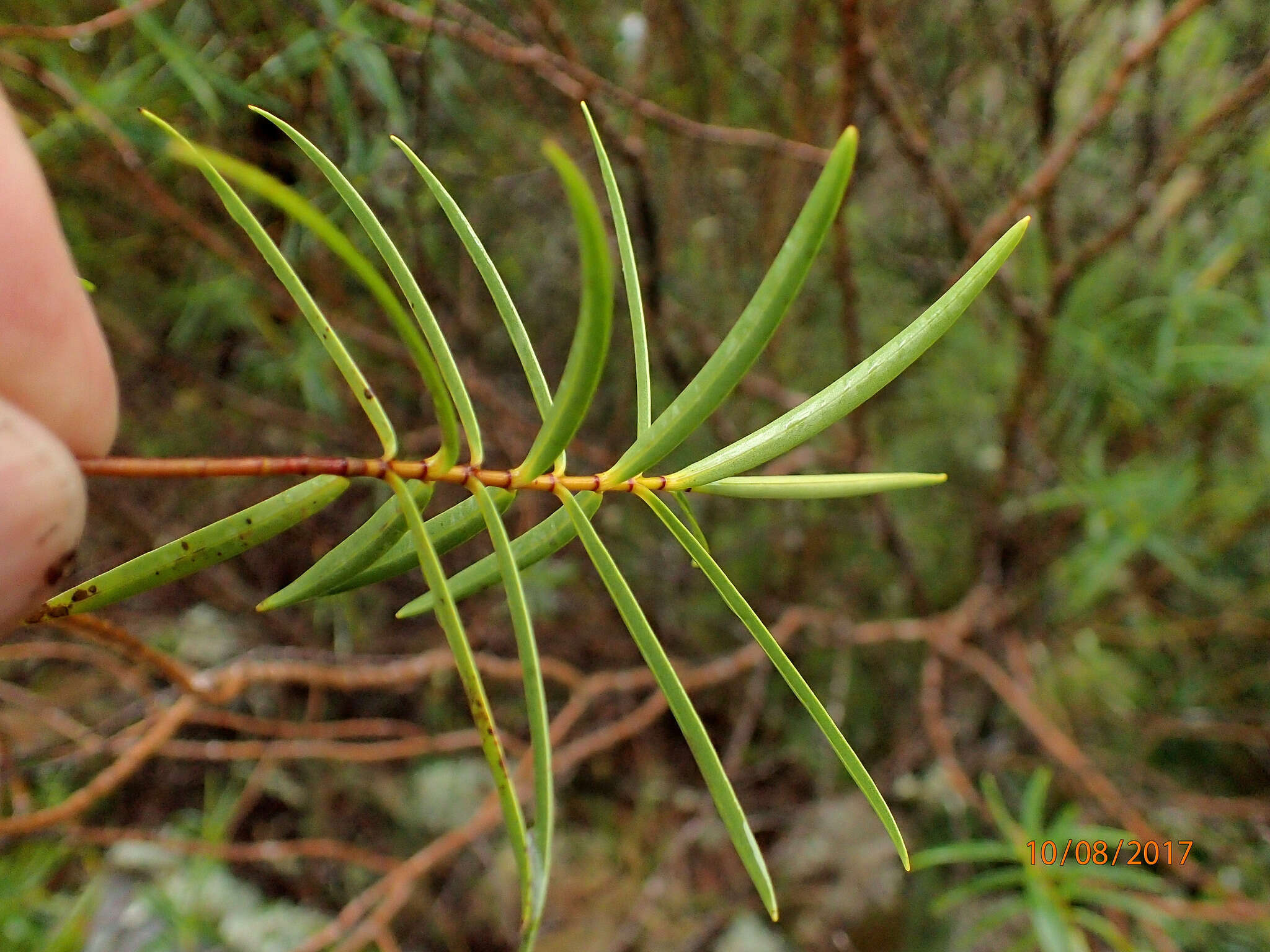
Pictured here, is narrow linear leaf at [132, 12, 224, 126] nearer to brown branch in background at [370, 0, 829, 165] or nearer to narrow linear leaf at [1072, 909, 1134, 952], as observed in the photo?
brown branch in background at [370, 0, 829, 165]

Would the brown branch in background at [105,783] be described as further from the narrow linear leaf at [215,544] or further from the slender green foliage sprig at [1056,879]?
the slender green foliage sprig at [1056,879]

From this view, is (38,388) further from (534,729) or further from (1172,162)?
(1172,162)

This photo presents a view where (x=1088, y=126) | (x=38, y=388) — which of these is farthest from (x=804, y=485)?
(x=1088, y=126)

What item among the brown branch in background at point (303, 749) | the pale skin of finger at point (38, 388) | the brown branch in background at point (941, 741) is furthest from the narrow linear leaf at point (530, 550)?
the brown branch in background at point (941, 741)

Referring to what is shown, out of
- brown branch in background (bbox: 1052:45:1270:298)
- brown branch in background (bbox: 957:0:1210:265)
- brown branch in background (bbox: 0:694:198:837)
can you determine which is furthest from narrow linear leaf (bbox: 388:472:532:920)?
brown branch in background (bbox: 1052:45:1270:298)

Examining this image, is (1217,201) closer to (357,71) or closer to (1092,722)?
(1092,722)

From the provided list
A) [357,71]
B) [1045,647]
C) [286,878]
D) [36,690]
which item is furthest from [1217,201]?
[36,690]
